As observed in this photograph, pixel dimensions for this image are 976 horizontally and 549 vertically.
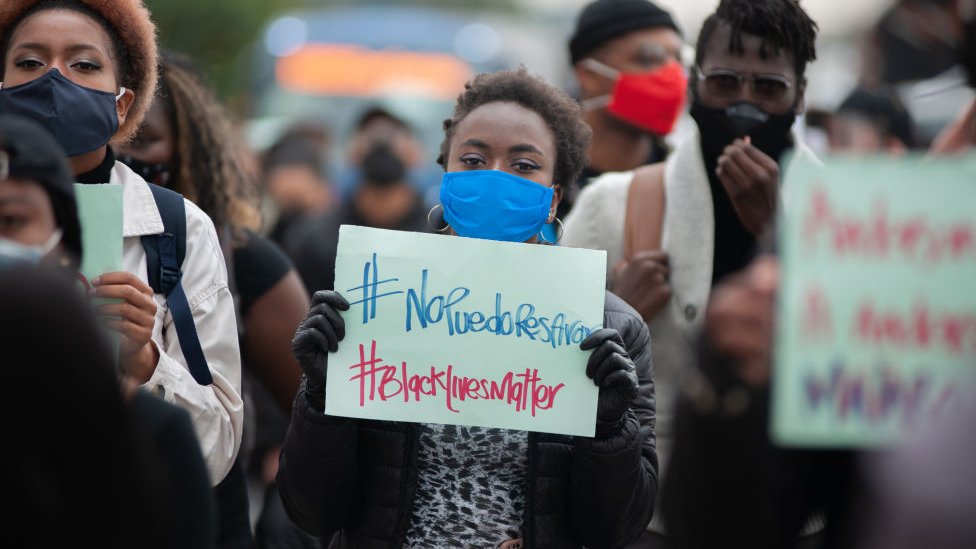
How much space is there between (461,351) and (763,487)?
1172 millimetres

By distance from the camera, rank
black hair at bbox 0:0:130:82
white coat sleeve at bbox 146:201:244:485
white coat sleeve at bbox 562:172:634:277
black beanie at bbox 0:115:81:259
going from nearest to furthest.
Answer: black beanie at bbox 0:115:81:259
white coat sleeve at bbox 146:201:244:485
black hair at bbox 0:0:130:82
white coat sleeve at bbox 562:172:634:277

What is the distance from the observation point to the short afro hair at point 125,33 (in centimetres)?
362

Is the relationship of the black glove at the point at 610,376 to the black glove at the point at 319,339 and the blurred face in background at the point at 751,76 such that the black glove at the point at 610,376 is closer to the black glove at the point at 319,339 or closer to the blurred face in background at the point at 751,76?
the black glove at the point at 319,339

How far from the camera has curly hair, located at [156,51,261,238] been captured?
4676 mm

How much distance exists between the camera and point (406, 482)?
3.27 meters

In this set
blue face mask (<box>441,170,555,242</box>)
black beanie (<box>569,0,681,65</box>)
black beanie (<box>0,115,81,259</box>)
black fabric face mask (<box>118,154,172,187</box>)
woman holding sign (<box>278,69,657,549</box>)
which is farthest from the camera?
black beanie (<box>569,0,681,65</box>)

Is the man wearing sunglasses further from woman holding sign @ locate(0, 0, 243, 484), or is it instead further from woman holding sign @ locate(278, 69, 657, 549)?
woman holding sign @ locate(0, 0, 243, 484)

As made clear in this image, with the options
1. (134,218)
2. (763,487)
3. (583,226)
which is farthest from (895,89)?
(763,487)

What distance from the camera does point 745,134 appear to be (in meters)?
4.14

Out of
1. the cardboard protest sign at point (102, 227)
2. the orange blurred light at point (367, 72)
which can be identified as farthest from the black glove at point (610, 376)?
the orange blurred light at point (367, 72)

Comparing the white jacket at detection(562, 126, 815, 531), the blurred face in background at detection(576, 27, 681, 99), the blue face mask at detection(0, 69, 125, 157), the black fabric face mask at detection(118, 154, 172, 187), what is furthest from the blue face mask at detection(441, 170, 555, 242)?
the blurred face in background at detection(576, 27, 681, 99)

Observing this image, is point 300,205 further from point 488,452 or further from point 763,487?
point 763,487

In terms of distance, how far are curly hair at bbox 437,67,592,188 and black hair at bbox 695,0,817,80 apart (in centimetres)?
60

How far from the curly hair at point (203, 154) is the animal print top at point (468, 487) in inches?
60.9
